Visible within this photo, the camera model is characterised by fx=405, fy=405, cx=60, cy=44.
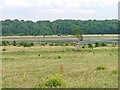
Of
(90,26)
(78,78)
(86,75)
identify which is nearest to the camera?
(78,78)

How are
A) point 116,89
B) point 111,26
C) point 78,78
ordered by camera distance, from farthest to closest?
point 111,26, point 78,78, point 116,89

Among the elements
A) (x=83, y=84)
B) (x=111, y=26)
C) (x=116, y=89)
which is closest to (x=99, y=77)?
(x=83, y=84)

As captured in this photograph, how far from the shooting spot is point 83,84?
1997cm

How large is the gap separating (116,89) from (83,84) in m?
2.32

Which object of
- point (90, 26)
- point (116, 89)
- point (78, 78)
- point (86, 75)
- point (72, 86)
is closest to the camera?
point (116, 89)

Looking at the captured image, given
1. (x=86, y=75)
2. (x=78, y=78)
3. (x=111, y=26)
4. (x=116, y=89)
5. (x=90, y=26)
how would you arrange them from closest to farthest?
(x=116, y=89)
(x=78, y=78)
(x=86, y=75)
(x=111, y=26)
(x=90, y=26)

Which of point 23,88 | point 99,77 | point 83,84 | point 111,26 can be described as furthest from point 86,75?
point 111,26

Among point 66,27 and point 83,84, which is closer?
point 83,84

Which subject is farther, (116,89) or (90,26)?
(90,26)

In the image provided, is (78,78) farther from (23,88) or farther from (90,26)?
(90,26)

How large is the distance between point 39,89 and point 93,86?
266cm

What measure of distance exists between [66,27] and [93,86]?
588 ft

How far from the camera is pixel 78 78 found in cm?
2295

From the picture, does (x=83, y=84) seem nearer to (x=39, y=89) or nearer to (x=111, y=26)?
(x=39, y=89)
